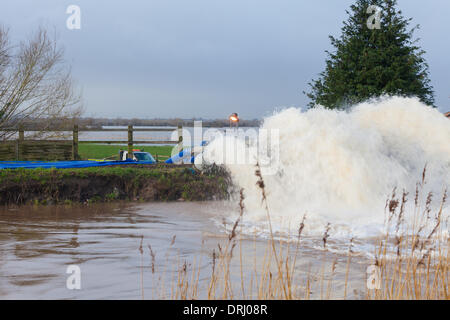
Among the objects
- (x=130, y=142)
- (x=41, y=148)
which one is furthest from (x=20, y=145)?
(x=130, y=142)

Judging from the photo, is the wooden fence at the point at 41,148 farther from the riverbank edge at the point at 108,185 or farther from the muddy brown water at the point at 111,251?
the muddy brown water at the point at 111,251

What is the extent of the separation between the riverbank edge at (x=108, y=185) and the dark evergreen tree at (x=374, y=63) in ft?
21.7

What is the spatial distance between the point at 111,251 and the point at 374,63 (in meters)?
13.5

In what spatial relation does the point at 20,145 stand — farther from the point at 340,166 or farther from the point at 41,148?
the point at 340,166

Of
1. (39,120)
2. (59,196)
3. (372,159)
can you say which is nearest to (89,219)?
(59,196)

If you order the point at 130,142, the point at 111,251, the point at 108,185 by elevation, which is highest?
the point at 130,142

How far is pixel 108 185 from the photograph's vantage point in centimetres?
1331

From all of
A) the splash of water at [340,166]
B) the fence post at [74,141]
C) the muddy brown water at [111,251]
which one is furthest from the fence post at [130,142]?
the muddy brown water at [111,251]

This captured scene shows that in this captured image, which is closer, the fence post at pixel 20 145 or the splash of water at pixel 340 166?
the splash of water at pixel 340 166

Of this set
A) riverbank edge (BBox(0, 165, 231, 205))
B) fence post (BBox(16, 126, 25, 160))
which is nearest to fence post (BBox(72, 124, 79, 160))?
fence post (BBox(16, 126, 25, 160))

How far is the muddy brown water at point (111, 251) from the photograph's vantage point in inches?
229

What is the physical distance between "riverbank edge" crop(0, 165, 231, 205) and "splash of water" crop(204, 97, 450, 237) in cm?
126

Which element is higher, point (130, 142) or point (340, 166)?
point (130, 142)

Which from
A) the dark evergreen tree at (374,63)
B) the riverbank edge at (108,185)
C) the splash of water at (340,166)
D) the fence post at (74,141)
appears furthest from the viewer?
the fence post at (74,141)
